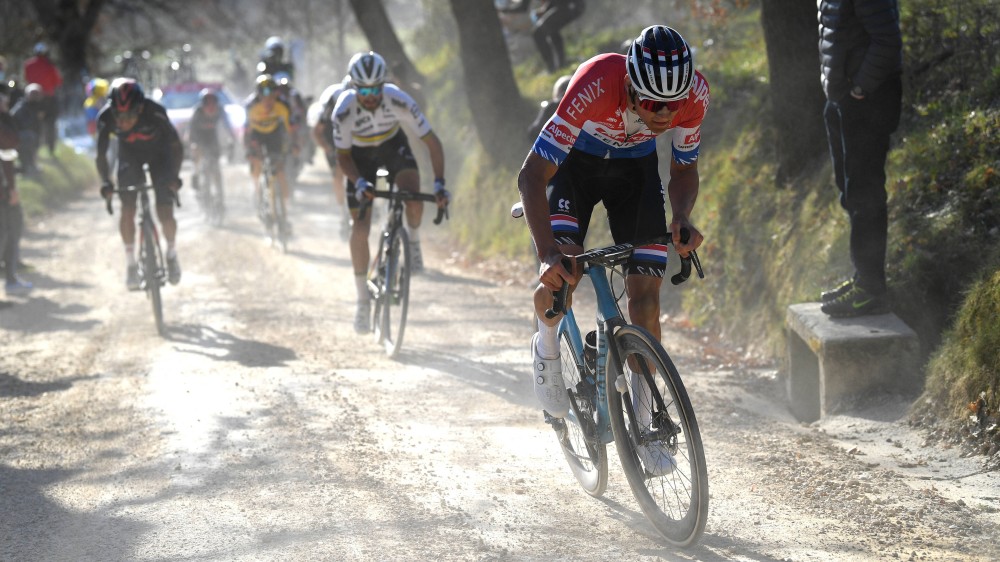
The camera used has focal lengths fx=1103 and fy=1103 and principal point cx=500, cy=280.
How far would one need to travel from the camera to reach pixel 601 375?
4.88 m

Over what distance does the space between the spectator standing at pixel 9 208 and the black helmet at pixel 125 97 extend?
7.40ft

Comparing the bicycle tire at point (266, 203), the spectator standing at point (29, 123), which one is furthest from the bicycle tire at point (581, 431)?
the spectator standing at point (29, 123)

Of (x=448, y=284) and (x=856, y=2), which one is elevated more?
(x=856, y=2)

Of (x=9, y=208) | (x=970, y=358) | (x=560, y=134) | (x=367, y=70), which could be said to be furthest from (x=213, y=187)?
(x=970, y=358)

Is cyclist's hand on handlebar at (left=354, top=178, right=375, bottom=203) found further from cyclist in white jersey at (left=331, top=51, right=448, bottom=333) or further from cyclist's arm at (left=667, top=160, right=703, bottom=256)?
cyclist's arm at (left=667, top=160, right=703, bottom=256)

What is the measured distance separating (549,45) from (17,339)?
9267 millimetres

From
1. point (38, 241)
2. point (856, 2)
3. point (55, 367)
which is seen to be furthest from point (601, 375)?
point (38, 241)

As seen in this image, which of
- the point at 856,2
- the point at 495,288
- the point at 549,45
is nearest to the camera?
the point at 856,2

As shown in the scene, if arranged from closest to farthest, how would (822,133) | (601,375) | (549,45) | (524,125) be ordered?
(601,375), (822,133), (524,125), (549,45)

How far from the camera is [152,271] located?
10.4 metres

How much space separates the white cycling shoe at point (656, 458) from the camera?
14.9ft

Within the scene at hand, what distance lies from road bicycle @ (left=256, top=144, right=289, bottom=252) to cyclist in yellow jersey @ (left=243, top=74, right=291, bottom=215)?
62 millimetres

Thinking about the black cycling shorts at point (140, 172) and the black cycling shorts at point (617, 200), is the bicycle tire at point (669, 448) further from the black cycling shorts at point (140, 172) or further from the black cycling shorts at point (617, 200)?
the black cycling shorts at point (140, 172)

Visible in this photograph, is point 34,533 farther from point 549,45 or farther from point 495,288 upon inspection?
point 549,45
